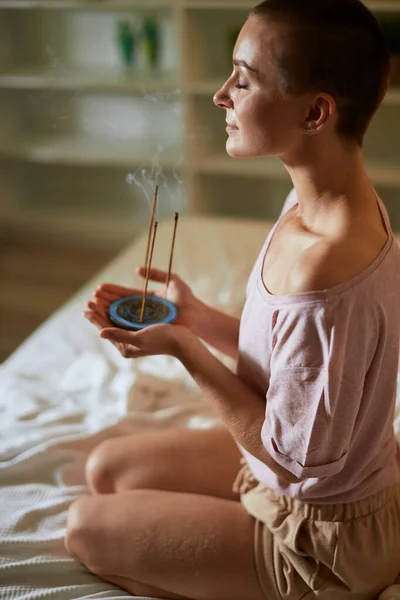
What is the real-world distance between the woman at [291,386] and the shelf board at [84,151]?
1.93m

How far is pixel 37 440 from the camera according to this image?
48.2 inches

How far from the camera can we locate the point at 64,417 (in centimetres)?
129

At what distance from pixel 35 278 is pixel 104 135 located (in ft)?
2.35

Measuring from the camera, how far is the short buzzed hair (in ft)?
2.35

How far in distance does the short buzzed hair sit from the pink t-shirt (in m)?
0.18

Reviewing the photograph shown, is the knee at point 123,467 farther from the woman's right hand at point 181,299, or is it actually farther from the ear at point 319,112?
the ear at point 319,112

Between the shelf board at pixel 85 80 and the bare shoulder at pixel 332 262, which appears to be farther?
the shelf board at pixel 85 80

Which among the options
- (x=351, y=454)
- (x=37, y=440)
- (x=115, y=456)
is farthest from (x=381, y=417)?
(x=37, y=440)

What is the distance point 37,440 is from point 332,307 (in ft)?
2.26

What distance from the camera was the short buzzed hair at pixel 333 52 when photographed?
2.35 ft

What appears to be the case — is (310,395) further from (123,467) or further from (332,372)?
(123,467)

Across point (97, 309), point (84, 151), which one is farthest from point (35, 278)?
point (97, 309)

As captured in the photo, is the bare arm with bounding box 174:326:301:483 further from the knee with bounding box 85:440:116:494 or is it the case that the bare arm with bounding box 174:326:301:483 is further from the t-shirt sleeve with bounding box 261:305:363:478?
the knee with bounding box 85:440:116:494

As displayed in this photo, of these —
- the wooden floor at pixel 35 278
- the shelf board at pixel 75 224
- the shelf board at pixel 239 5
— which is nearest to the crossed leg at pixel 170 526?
the wooden floor at pixel 35 278
